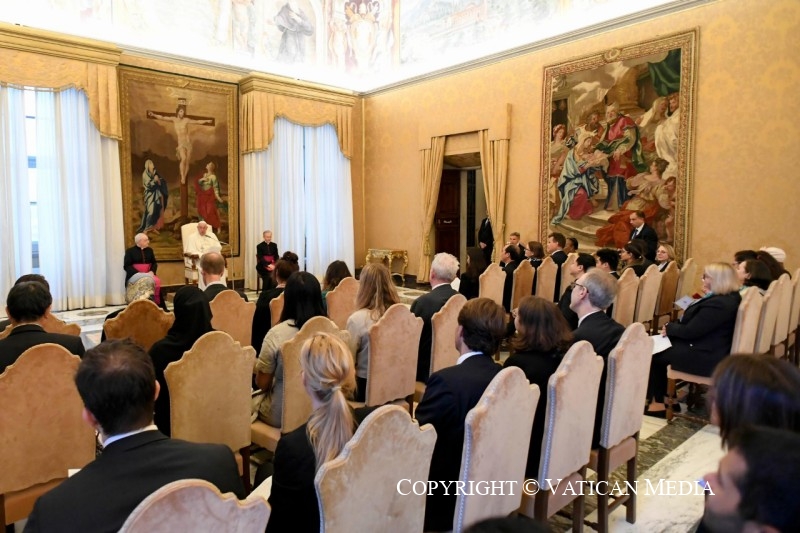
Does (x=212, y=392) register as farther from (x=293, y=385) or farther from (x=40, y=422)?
(x=40, y=422)

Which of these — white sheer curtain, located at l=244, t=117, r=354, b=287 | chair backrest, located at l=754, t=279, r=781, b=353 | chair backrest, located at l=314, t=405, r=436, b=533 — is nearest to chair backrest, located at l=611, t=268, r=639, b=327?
chair backrest, located at l=754, t=279, r=781, b=353

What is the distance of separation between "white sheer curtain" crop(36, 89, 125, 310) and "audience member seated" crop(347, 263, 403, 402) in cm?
793

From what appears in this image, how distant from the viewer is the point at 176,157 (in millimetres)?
10969

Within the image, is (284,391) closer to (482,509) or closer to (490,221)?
(482,509)

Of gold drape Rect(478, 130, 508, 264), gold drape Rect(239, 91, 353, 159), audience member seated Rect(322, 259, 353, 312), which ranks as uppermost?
gold drape Rect(239, 91, 353, 159)

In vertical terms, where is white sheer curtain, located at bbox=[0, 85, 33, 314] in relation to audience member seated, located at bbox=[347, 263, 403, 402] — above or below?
above

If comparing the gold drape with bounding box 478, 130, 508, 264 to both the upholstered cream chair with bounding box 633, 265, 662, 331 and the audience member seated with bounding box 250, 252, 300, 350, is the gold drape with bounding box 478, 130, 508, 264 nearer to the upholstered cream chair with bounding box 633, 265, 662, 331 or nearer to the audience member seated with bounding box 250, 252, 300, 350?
the upholstered cream chair with bounding box 633, 265, 662, 331

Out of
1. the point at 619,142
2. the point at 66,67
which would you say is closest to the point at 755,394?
the point at 619,142

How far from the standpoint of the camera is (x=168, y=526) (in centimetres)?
111

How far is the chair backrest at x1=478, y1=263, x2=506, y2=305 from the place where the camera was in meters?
6.44

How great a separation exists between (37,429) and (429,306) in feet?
8.56

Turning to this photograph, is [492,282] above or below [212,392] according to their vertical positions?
above

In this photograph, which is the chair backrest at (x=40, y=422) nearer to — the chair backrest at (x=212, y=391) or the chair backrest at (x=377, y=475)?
the chair backrest at (x=212, y=391)

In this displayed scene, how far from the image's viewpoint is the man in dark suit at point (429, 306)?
4113mm
